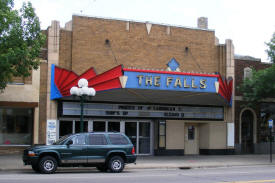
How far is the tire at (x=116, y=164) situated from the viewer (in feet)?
56.9

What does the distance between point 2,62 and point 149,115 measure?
446 inches

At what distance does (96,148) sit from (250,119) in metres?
15.8

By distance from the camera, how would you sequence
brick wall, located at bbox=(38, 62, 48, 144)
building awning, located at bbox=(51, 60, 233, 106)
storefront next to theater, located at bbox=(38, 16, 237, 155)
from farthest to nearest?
brick wall, located at bbox=(38, 62, 48, 144)
storefront next to theater, located at bbox=(38, 16, 237, 155)
building awning, located at bbox=(51, 60, 233, 106)

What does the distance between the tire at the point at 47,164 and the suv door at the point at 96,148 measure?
151 cm

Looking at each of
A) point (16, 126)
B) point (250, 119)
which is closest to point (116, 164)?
point (16, 126)

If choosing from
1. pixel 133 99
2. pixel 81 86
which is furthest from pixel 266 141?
pixel 81 86

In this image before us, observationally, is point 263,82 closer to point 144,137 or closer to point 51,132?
point 144,137

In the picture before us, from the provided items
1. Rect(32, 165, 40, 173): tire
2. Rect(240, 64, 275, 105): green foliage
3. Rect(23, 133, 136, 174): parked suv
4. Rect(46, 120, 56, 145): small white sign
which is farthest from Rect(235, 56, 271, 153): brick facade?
Rect(32, 165, 40, 173): tire

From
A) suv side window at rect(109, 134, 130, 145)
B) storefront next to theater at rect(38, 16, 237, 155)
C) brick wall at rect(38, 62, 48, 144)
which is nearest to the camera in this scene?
suv side window at rect(109, 134, 130, 145)

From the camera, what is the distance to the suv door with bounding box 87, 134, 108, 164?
Answer: 1712 centimetres

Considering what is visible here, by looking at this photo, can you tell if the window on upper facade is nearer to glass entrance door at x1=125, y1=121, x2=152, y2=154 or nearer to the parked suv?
glass entrance door at x1=125, y1=121, x2=152, y2=154

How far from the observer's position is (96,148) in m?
17.2

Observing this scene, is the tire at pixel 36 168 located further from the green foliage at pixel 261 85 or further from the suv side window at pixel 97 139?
the green foliage at pixel 261 85

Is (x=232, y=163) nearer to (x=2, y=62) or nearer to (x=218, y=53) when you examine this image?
(x=218, y=53)
